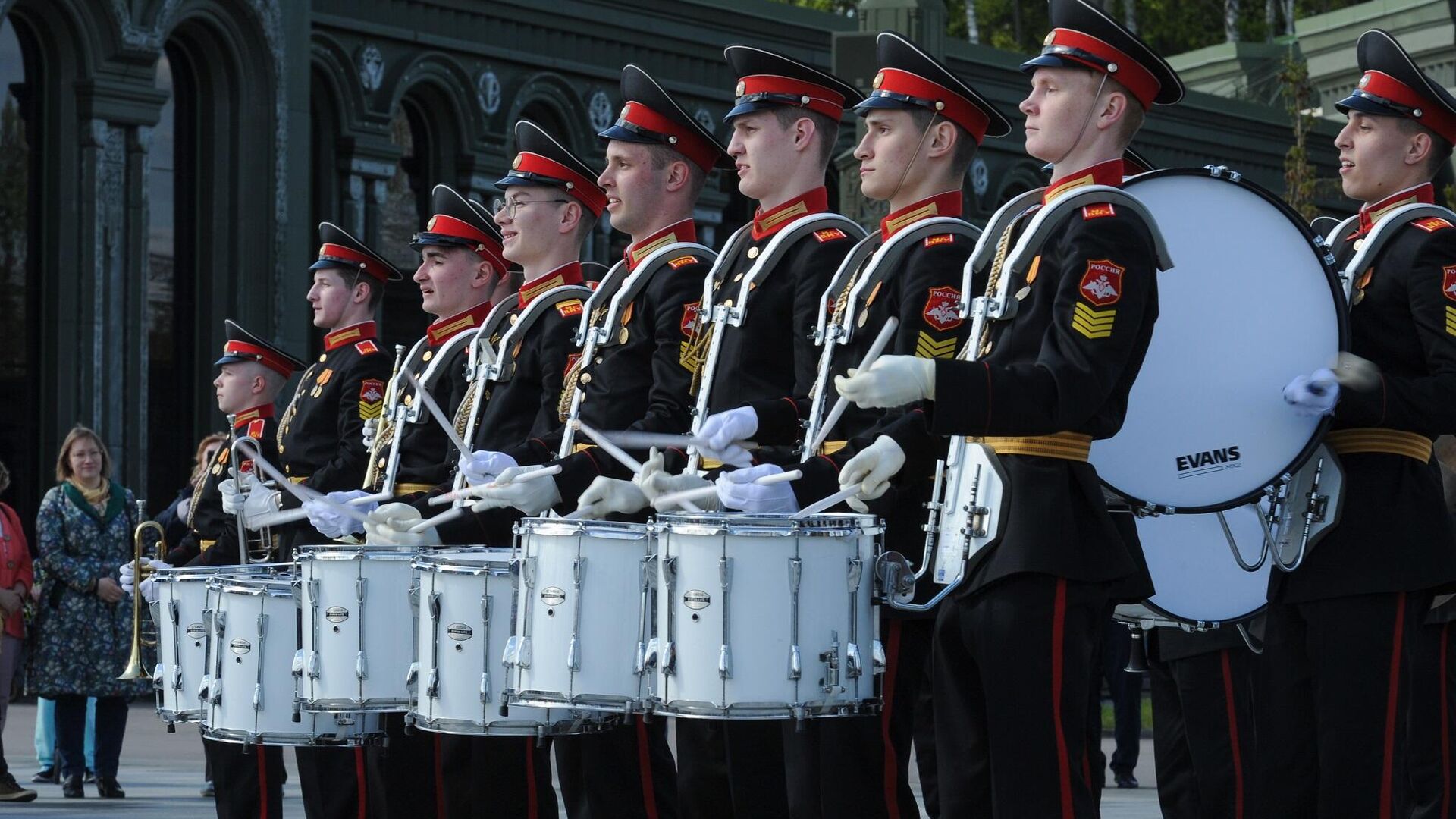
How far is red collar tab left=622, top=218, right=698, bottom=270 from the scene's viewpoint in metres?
7.30

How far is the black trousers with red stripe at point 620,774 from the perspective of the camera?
7.13 meters

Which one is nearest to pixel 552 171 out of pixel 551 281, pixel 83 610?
pixel 551 281

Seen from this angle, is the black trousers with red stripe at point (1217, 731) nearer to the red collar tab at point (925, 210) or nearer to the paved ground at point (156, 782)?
the red collar tab at point (925, 210)

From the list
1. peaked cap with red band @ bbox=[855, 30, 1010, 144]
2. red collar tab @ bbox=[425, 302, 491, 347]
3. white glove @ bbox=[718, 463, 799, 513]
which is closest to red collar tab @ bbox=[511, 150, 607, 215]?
red collar tab @ bbox=[425, 302, 491, 347]

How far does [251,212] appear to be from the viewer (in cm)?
1803

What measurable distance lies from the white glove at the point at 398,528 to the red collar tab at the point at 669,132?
1302 millimetres

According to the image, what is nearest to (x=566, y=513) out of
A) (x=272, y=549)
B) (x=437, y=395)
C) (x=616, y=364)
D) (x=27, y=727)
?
(x=616, y=364)

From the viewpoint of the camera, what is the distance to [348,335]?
31.1 feet

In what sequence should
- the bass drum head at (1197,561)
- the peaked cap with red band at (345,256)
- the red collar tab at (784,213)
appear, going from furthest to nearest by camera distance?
the peaked cap with red band at (345,256)
the red collar tab at (784,213)
the bass drum head at (1197,561)

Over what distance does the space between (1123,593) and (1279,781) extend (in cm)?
94

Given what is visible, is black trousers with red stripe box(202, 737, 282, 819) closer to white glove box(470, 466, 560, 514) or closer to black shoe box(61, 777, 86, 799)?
white glove box(470, 466, 560, 514)

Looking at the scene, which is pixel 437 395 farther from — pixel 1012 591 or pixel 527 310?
pixel 1012 591

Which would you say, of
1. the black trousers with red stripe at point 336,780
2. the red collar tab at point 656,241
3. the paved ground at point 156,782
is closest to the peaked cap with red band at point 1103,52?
the red collar tab at point 656,241

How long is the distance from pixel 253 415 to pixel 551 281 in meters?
2.79
